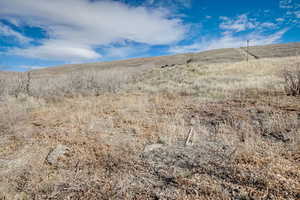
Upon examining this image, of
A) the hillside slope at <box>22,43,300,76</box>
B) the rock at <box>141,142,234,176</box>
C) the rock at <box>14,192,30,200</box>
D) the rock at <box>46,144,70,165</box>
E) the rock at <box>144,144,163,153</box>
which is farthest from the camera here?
the hillside slope at <box>22,43,300,76</box>

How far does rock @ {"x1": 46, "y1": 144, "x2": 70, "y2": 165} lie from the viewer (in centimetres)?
371

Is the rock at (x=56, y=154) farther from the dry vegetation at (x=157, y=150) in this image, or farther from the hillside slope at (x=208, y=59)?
the hillside slope at (x=208, y=59)

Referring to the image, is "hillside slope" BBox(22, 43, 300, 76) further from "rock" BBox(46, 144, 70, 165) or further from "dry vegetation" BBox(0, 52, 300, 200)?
"rock" BBox(46, 144, 70, 165)

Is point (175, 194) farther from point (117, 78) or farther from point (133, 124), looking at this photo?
point (117, 78)

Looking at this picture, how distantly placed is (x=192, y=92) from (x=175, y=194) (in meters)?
7.92

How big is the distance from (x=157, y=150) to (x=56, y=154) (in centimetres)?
250

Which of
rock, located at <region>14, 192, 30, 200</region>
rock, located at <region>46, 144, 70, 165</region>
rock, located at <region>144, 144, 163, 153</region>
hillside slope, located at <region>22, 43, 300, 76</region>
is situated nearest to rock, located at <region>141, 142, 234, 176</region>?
rock, located at <region>144, 144, 163, 153</region>

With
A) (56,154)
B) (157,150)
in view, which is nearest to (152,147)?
(157,150)

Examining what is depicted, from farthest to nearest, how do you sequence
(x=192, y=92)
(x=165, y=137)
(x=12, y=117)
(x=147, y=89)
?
(x=147, y=89), (x=192, y=92), (x=12, y=117), (x=165, y=137)

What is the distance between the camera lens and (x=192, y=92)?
994 cm

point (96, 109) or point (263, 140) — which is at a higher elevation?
point (96, 109)

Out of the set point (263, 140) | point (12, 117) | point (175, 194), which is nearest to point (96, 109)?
point (12, 117)

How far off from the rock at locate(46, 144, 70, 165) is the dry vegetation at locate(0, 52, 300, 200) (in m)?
0.06

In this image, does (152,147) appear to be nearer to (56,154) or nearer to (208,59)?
(56,154)
